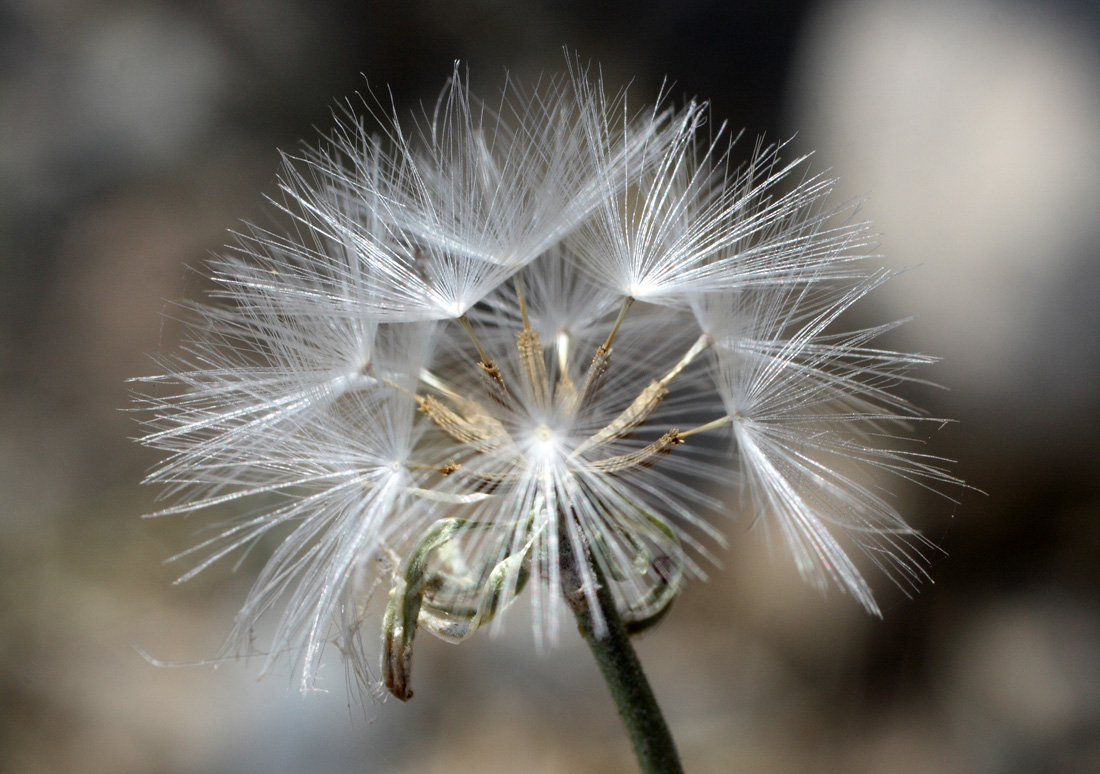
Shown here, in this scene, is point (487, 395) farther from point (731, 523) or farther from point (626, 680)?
point (731, 523)

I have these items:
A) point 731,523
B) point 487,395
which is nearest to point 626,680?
point 487,395

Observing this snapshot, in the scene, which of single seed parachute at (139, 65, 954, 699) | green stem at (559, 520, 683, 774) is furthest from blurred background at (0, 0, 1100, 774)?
green stem at (559, 520, 683, 774)

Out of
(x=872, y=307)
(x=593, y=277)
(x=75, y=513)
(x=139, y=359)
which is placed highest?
(x=139, y=359)

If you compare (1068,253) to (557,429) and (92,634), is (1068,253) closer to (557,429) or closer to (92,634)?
(557,429)

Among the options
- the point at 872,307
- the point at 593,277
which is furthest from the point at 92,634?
the point at 872,307

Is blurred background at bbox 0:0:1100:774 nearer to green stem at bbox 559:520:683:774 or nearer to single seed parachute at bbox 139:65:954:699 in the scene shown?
single seed parachute at bbox 139:65:954:699
